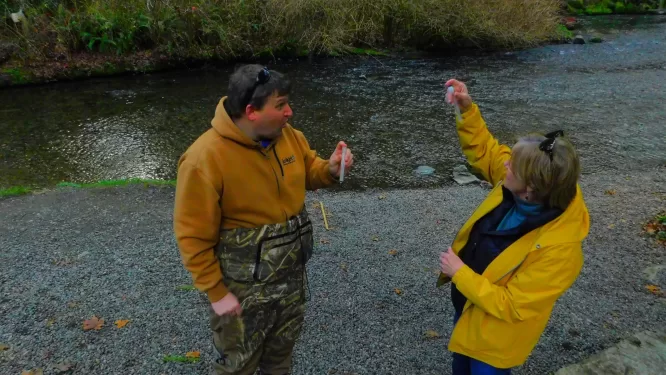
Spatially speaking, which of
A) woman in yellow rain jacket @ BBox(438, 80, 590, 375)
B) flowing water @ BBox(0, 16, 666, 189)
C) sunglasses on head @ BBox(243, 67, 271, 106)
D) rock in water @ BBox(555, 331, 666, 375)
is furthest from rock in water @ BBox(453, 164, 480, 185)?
sunglasses on head @ BBox(243, 67, 271, 106)

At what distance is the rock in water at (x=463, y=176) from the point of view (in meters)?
7.70

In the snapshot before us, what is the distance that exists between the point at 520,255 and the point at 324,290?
93.3 inches

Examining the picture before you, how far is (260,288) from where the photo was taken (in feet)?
7.82

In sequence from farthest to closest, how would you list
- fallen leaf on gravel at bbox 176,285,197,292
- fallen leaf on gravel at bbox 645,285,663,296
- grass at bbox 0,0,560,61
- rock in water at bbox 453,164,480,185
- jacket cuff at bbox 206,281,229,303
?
grass at bbox 0,0,560,61, rock in water at bbox 453,164,480,185, fallen leaf on gravel at bbox 176,285,197,292, fallen leaf on gravel at bbox 645,285,663,296, jacket cuff at bbox 206,281,229,303

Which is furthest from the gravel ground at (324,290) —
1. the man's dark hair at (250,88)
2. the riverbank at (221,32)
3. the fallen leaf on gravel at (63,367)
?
the riverbank at (221,32)

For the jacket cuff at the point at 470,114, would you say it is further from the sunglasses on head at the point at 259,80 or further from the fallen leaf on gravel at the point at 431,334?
the fallen leaf on gravel at the point at 431,334

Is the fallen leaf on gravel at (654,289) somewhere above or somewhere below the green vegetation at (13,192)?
above

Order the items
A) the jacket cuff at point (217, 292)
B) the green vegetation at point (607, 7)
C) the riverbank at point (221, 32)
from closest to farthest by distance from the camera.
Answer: the jacket cuff at point (217, 292) < the riverbank at point (221, 32) < the green vegetation at point (607, 7)

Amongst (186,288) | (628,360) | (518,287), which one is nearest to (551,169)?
(518,287)

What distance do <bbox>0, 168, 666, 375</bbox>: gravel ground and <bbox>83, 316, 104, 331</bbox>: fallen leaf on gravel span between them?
0.20 feet

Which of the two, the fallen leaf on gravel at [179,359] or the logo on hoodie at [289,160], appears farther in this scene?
the fallen leaf on gravel at [179,359]

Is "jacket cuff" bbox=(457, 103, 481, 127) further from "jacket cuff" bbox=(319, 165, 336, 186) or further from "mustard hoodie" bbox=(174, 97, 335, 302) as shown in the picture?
"mustard hoodie" bbox=(174, 97, 335, 302)

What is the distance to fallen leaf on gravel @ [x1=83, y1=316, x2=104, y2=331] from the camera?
3809 millimetres

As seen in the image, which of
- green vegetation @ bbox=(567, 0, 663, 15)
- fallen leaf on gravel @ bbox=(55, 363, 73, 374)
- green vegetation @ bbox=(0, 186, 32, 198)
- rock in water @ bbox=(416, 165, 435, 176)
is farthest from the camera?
green vegetation @ bbox=(567, 0, 663, 15)
